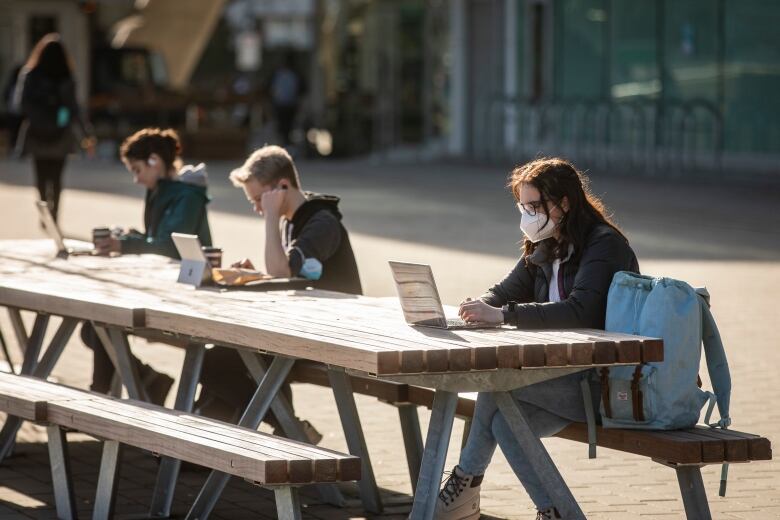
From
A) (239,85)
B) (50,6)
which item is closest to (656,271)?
(239,85)

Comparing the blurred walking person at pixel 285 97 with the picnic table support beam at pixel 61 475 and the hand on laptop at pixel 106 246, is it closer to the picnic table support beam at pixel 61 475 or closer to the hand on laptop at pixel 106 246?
the hand on laptop at pixel 106 246

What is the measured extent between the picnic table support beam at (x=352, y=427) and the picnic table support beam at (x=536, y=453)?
99 cm

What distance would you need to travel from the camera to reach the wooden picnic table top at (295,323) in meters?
5.25

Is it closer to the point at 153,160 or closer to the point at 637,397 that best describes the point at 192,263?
the point at 153,160

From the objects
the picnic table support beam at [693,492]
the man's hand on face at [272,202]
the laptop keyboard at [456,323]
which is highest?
the man's hand on face at [272,202]

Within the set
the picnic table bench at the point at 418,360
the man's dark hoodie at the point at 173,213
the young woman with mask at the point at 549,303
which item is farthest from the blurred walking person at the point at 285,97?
the young woman with mask at the point at 549,303

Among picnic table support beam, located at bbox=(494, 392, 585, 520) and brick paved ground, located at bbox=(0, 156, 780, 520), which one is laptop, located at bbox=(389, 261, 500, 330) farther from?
brick paved ground, located at bbox=(0, 156, 780, 520)

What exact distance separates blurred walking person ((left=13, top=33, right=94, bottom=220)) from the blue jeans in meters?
10.8

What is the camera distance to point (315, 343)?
5547 mm

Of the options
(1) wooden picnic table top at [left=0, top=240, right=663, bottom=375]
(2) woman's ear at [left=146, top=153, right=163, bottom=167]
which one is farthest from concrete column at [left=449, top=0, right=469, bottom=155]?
(1) wooden picnic table top at [left=0, top=240, right=663, bottom=375]

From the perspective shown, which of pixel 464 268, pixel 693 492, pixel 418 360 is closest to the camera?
pixel 418 360

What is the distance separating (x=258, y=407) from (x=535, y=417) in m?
1.13

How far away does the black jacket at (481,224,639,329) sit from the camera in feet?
18.9

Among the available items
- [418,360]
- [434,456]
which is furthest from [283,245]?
[418,360]
